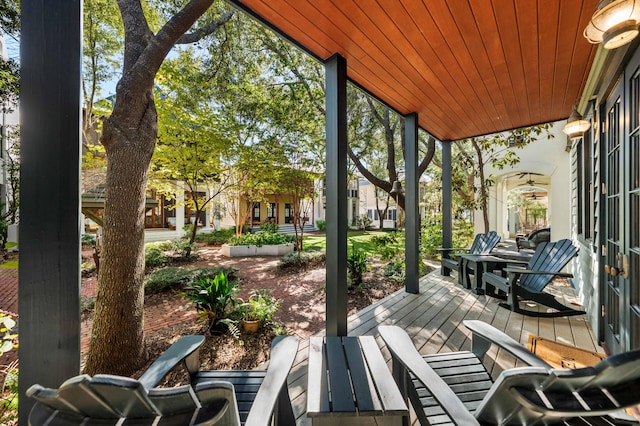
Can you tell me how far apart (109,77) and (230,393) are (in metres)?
8.50

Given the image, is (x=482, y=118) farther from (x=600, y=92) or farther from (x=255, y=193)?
(x=255, y=193)

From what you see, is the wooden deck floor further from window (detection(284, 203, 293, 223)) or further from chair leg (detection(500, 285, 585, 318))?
window (detection(284, 203, 293, 223))

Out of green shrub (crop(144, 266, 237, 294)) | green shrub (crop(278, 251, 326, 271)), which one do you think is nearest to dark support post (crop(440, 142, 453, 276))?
green shrub (crop(278, 251, 326, 271))

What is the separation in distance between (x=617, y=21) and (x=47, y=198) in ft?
9.09

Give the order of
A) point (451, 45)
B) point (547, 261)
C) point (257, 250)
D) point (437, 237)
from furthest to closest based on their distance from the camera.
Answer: point (257, 250)
point (437, 237)
point (547, 261)
point (451, 45)

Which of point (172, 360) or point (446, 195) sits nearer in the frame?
point (172, 360)

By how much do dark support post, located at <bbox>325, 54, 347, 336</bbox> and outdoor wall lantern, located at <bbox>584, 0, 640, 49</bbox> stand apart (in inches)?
62.6

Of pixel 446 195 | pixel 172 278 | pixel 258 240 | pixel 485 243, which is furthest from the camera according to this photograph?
pixel 258 240

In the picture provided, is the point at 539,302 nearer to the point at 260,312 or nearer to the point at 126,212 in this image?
the point at 260,312

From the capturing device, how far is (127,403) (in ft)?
2.36

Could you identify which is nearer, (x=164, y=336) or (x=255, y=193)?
(x=164, y=336)

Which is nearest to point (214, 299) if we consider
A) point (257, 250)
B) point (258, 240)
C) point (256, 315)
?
point (256, 315)

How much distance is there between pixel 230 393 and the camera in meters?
0.76

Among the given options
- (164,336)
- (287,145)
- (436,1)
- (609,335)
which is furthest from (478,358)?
(287,145)
